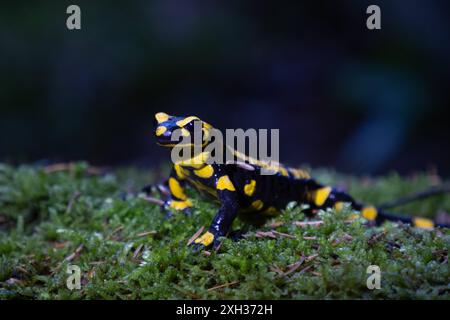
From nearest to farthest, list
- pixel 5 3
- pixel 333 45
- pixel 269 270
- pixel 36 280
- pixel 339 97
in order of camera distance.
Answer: pixel 269 270 → pixel 36 280 → pixel 5 3 → pixel 339 97 → pixel 333 45

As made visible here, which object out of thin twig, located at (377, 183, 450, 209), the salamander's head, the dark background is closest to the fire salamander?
the salamander's head

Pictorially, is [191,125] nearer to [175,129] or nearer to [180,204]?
[175,129]

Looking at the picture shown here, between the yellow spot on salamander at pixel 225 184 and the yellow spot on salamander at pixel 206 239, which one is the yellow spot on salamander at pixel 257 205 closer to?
the yellow spot on salamander at pixel 225 184

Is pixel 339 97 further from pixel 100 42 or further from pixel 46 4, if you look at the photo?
pixel 46 4

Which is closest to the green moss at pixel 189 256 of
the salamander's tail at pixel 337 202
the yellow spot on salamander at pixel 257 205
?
the yellow spot on salamander at pixel 257 205

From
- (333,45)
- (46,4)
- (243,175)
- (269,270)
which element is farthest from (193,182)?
(333,45)

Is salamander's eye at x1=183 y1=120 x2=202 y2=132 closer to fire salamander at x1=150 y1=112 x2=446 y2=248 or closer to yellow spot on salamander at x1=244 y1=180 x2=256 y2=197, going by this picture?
fire salamander at x1=150 y1=112 x2=446 y2=248
